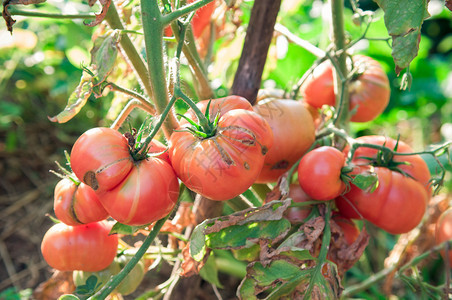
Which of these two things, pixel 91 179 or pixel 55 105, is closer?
pixel 91 179

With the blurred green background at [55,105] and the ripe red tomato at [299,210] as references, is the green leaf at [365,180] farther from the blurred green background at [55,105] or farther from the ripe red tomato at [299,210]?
the blurred green background at [55,105]

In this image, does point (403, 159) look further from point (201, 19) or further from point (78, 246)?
point (78, 246)

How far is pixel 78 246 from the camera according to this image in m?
0.86

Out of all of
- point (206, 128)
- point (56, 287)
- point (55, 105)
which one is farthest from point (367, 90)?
point (55, 105)

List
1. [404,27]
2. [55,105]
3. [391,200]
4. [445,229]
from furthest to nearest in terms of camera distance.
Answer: [55,105], [445,229], [391,200], [404,27]

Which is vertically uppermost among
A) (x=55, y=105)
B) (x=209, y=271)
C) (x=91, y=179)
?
(x=91, y=179)

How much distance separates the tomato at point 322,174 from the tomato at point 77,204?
1.27ft

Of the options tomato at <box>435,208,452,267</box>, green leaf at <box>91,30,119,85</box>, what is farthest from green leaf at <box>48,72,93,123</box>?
tomato at <box>435,208,452,267</box>

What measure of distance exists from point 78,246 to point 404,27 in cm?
68

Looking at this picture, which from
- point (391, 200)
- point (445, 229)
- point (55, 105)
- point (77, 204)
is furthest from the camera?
point (55, 105)

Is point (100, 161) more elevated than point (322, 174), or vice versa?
point (100, 161)

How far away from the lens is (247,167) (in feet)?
2.27

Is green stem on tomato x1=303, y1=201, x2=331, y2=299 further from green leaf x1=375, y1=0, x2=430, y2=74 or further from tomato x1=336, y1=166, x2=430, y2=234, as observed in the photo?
green leaf x1=375, y1=0, x2=430, y2=74

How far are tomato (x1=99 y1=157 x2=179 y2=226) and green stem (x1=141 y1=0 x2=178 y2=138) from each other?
12 centimetres
